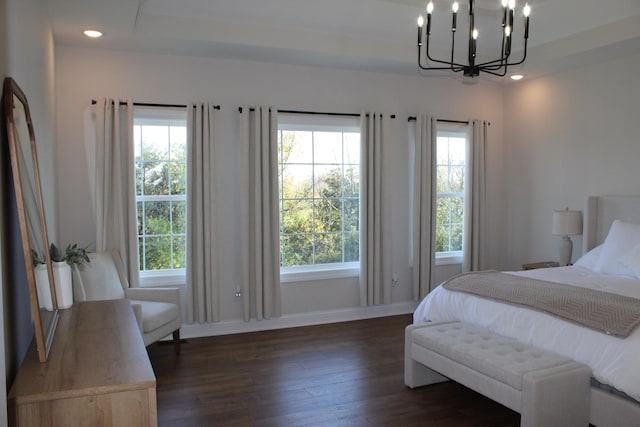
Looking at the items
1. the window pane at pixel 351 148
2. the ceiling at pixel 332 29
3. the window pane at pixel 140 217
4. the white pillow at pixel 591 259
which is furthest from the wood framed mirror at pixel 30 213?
the white pillow at pixel 591 259

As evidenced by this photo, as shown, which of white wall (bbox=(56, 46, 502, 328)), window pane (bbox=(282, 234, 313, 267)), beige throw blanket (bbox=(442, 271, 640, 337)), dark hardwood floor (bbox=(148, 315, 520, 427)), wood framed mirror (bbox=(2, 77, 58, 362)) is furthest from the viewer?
window pane (bbox=(282, 234, 313, 267))

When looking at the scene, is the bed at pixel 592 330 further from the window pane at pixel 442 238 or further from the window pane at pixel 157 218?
the window pane at pixel 157 218

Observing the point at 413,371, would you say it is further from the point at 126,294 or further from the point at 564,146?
the point at 564,146

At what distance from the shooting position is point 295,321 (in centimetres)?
523

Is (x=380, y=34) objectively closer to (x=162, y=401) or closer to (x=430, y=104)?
(x=430, y=104)

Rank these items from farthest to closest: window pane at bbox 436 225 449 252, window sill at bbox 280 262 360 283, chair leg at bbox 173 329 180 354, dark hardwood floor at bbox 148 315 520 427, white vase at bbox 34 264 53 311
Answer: window pane at bbox 436 225 449 252 → window sill at bbox 280 262 360 283 → chair leg at bbox 173 329 180 354 → dark hardwood floor at bbox 148 315 520 427 → white vase at bbox 34 264 53 311

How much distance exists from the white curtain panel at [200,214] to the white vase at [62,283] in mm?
2023

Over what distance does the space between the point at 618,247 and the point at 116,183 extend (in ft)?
14.7

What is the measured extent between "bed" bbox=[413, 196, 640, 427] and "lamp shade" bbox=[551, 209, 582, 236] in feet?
0.25

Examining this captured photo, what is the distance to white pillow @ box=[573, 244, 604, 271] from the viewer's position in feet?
15.0

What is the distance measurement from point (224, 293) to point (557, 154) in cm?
396

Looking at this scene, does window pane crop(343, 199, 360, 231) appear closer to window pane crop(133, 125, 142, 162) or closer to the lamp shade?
the lamp shade

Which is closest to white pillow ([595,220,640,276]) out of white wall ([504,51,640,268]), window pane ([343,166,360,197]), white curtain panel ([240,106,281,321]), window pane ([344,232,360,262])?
white wall ([504,51,640,268])

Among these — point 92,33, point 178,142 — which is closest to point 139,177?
point 178,142
